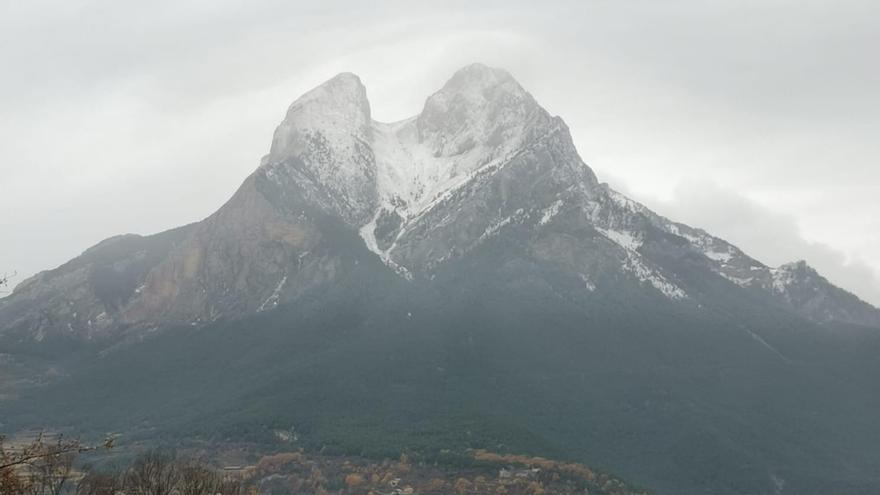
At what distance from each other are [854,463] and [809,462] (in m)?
10.2

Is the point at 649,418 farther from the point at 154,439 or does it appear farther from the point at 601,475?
the point at 154,439

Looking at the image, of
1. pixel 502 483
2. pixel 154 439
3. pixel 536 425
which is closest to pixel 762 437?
pixel 536 425

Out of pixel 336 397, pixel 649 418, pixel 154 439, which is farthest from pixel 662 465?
pixel 154 439

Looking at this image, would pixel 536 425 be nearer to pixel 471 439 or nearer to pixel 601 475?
pixel 471 439

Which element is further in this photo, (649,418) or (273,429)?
(649,418)

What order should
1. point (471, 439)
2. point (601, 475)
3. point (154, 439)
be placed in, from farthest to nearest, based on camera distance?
point (154, 439) → point (471, 439) → point (601, 475)

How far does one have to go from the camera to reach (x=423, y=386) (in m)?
199

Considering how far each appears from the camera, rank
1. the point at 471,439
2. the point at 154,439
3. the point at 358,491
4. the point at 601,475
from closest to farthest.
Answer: the point at 358,491, the point at 601,475, the point at 471,439, the point at 154,439

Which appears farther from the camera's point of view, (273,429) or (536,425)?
(536,425)

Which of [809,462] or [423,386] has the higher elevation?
[423,386]

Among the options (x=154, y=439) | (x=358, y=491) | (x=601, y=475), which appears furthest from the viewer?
(x=154, y=439)

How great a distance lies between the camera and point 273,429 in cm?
17225

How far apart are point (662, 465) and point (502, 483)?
49.8 m

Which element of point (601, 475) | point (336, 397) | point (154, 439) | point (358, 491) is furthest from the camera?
point (336, 397)
